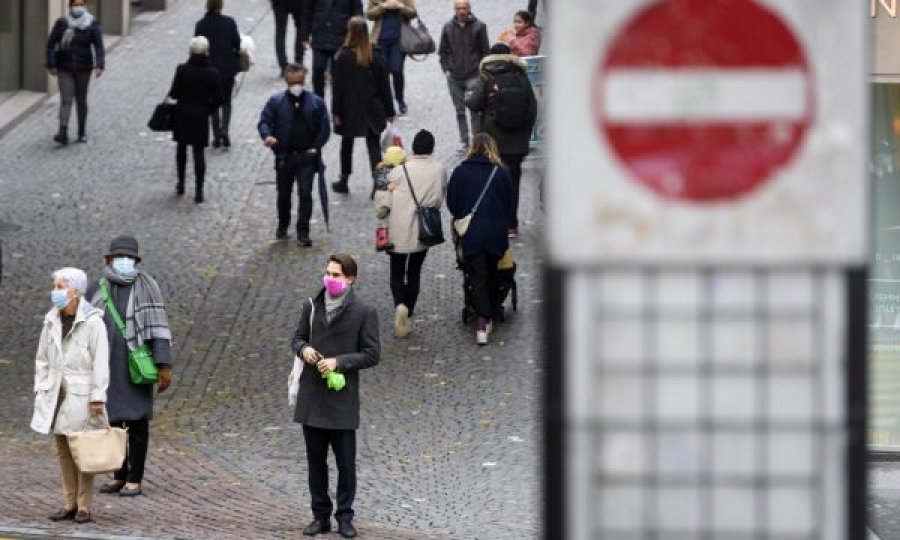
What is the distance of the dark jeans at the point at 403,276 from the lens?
1662 centimetres

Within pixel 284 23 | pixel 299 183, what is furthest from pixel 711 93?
pixel 284 23

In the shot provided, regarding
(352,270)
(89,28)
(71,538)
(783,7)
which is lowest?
(71,538)

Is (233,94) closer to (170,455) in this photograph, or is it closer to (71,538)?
(170,455)

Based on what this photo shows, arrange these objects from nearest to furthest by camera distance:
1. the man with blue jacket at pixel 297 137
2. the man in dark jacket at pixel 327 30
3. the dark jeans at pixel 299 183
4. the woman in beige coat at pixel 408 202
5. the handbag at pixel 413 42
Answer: the woman in beige coat at pixel 408 202
the man with blue jacket at pixel 297 137
the dark jeans at pixel 299 183
the man in dark jacket at pixel 327 30
the handbag at pixel 413 42

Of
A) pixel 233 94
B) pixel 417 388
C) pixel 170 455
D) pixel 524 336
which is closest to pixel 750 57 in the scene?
pixel 170 455

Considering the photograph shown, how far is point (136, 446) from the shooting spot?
41.4ft

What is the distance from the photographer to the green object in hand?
37.9 feet

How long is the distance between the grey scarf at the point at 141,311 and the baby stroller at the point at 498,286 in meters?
4.39

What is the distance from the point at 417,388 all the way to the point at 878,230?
3.52 metres

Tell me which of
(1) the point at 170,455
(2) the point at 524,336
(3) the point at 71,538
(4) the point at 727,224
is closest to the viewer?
(4) the point at 727,224

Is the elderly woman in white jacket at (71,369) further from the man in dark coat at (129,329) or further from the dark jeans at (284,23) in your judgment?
the dark jeans at (284,23)

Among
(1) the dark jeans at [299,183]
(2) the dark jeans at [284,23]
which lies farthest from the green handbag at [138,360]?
(2) the dark jeans at [284,23]

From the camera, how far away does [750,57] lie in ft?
9.44

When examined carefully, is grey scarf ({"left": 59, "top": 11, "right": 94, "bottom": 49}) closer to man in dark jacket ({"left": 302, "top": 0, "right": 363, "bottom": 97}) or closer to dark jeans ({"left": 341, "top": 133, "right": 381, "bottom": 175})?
man in dark jacket ({"left": 302, "top": 0, "right": 363, "bottom": 97})
